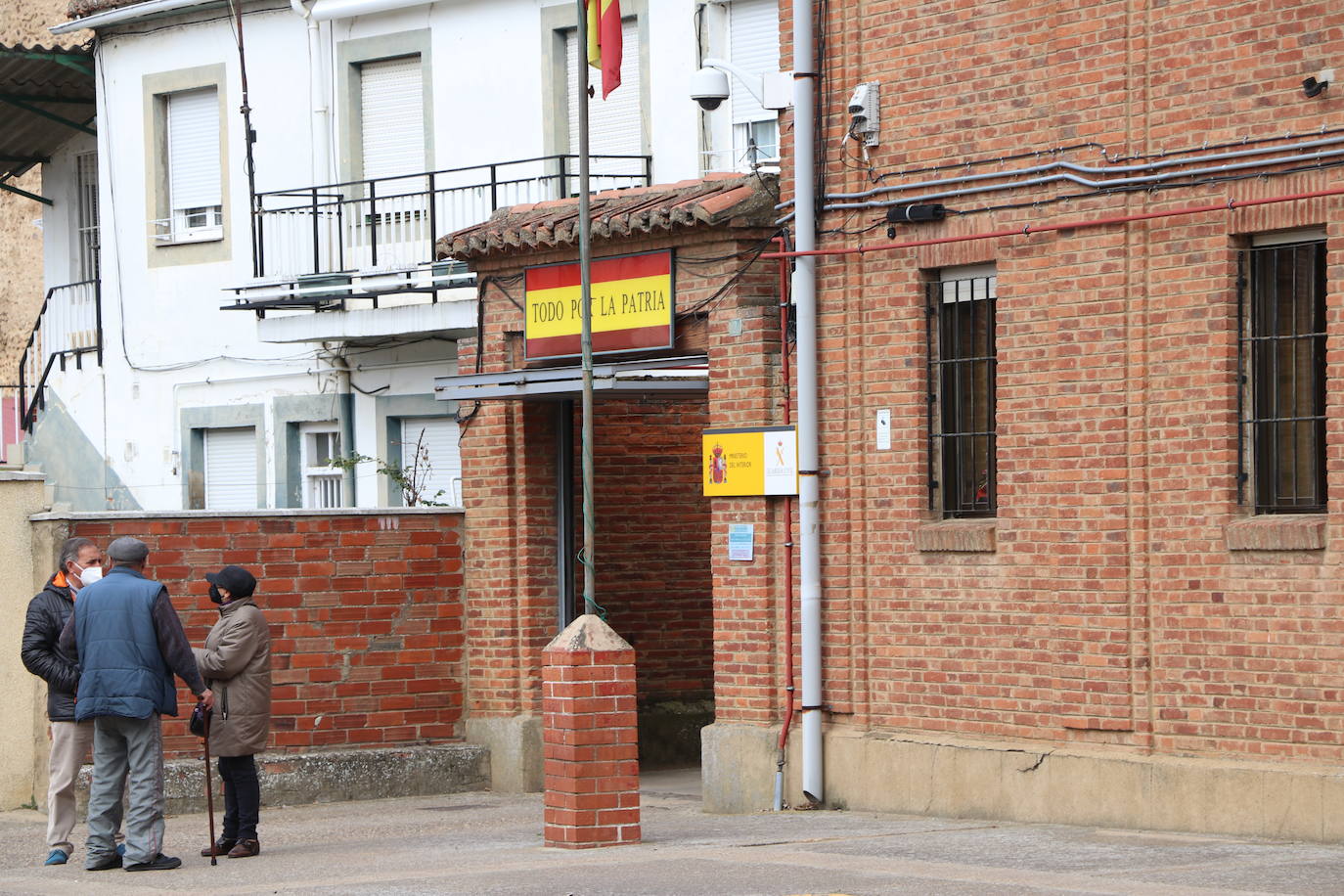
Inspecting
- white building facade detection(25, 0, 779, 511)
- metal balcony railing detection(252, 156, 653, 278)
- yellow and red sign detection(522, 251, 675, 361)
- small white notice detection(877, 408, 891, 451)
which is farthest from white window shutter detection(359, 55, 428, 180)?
small white notice detection(877, 408, 891, 451)

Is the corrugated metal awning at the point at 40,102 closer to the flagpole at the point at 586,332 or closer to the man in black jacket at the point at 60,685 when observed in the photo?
the man in black jacket at the point at 60,685

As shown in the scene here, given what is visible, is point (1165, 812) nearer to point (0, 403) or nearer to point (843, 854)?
point (843, 854)

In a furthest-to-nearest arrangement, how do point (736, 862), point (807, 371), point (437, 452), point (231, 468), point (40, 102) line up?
point (40, 102) → point (231, 468) → point (437, 452) → point (807, 371) → point (736, 862)

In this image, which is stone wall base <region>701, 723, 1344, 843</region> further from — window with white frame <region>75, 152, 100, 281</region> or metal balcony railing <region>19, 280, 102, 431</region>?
window with white frame <region>75, 152, 100, 281</region>

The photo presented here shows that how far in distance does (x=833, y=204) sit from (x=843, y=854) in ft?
14.6

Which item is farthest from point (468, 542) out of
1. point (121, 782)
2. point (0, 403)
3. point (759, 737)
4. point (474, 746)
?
point (0, 403)

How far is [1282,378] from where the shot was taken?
11.4 m

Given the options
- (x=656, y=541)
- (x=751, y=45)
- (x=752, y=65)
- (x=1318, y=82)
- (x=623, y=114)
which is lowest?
(x=656, y=541)

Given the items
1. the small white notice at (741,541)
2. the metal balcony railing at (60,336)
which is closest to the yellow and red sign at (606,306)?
the small white notice at (741,541)

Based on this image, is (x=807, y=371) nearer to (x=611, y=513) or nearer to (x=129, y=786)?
(x=611, y=513)

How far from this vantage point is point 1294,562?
11.1 m

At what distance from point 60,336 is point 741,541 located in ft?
45.2

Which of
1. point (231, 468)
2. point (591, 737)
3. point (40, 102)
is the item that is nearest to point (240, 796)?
point (591, 737)

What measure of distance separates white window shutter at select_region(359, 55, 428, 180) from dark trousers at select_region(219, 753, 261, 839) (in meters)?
10.3
